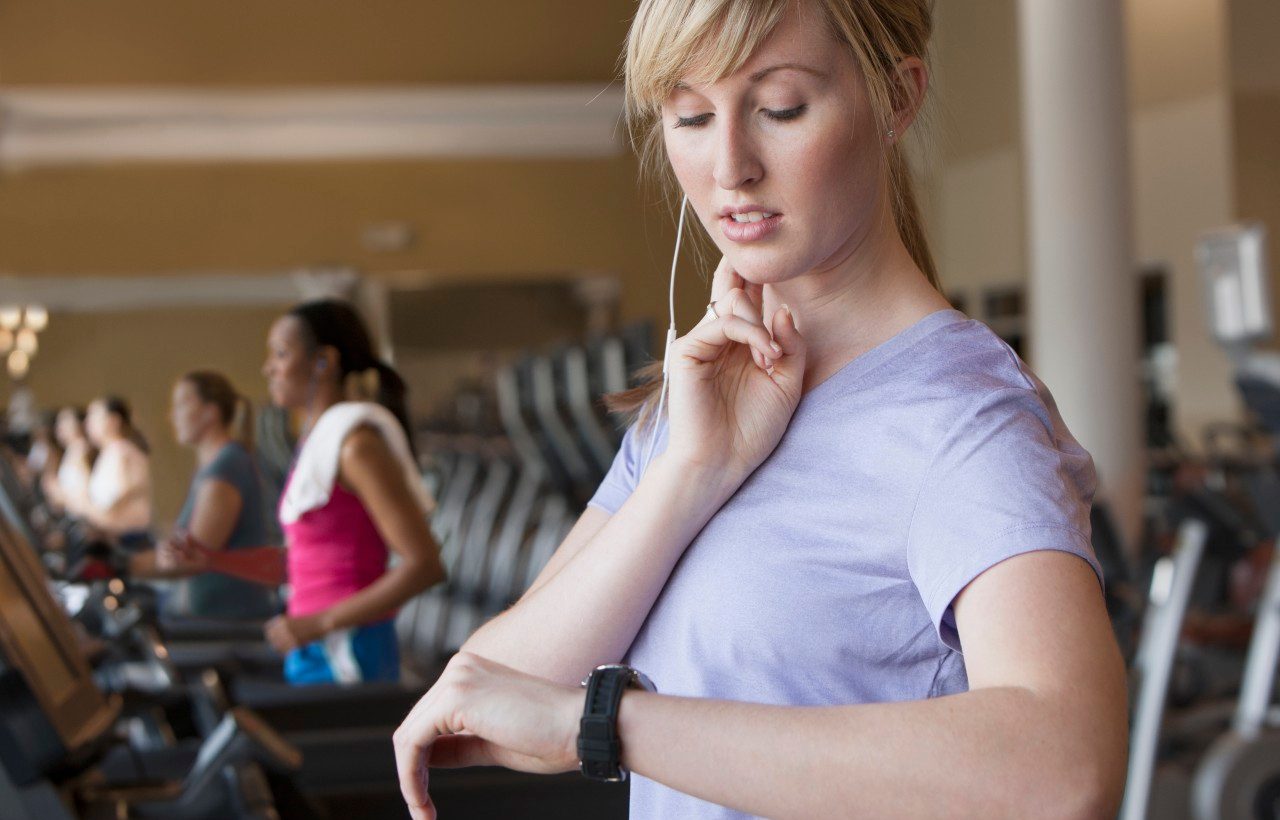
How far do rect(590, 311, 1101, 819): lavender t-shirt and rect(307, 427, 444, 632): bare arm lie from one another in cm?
119

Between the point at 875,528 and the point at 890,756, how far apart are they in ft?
0.51

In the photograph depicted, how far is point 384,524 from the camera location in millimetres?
2066

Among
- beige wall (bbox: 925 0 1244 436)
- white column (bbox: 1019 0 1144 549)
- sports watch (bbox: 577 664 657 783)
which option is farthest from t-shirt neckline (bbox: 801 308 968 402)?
beige wall (bbox: 925 0 1244 436)

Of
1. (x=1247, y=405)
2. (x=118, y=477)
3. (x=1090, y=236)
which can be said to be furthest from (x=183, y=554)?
(x=1090, y=236)

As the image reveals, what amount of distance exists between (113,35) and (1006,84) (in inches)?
205

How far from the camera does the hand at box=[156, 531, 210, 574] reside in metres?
2.00

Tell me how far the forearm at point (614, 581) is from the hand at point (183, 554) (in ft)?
3.77

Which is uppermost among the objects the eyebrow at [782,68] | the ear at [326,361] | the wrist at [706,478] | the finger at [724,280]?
the eyebrow at [782,68]

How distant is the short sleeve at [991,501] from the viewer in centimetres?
76

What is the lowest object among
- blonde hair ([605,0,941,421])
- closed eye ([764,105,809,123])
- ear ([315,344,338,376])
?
ear ([315,344,338,376])

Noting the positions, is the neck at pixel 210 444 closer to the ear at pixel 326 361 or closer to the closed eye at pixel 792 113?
the ear at pixel 326 361

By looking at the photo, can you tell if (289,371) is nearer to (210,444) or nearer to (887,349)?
(210,444)

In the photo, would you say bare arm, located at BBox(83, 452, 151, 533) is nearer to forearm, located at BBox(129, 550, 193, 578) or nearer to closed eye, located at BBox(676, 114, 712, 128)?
forearm, located at BBox(129, 550, 193, 578)

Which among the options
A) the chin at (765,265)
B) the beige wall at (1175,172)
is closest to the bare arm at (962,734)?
the chin at (765,265)
